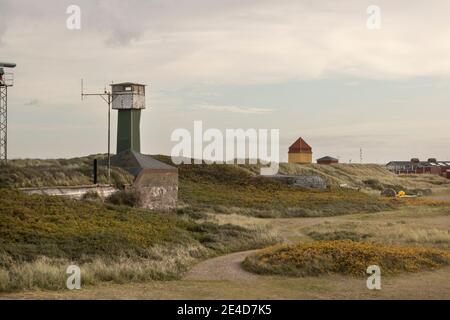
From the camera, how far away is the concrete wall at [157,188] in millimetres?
39688

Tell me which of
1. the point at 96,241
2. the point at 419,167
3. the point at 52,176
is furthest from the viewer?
the point at 419,167

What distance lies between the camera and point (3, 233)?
22.3 meters

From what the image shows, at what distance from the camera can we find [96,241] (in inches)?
898

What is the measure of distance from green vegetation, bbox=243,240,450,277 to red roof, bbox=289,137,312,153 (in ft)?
285

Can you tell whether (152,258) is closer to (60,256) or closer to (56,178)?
(60,256)

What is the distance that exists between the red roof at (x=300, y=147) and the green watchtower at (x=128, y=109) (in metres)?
63.2

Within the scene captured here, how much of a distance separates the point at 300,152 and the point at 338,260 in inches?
3506

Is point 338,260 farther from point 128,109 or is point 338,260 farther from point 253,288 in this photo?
point 128,109

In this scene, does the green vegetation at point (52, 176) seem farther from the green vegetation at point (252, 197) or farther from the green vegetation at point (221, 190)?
the green vegetation at point (252, 197)

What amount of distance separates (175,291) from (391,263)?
8.63 meters

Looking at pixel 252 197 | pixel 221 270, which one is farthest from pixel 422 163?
pixel 221 270

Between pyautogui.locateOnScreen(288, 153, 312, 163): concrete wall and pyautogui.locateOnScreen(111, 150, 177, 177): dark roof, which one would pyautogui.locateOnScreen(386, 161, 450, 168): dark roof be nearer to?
pyautogui.locateOnScreen(288, 153, 312, 163): concrete wall

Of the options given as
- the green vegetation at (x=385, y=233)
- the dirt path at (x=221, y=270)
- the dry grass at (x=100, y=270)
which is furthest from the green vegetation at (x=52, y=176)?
the dirt path at (x=221, y=270)
